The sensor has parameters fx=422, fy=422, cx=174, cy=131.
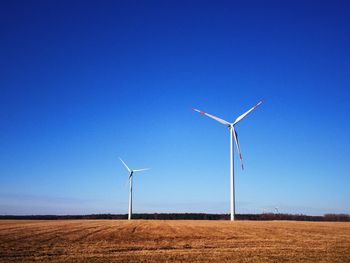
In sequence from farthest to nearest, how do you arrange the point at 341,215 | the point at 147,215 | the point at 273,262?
1. the point at 147,215
2. the point at 341,215
3. the point at 273,262

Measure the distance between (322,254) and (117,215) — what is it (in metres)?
160

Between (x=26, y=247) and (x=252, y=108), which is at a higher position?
(x=252, y=108)

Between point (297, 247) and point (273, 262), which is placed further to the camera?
point (297, 247)

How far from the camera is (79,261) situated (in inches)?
723

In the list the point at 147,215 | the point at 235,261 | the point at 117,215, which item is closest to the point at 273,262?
the point at 235,261

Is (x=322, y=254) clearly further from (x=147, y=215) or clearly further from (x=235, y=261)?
(x=147, y=215)

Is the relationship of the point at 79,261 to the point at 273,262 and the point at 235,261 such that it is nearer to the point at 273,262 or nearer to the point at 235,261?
the point at 235,261

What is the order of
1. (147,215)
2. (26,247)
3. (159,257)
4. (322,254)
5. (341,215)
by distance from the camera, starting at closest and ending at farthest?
(159,257), (322,254), (26,247), (341,215), (147,215)

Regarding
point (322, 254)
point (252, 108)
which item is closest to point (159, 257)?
point (322, 254)

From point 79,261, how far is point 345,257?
485 inches

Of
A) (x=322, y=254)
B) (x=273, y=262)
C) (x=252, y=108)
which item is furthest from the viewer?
(x=252, y=108)

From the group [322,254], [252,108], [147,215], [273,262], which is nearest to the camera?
[273,262]

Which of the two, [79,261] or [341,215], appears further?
[341,215]

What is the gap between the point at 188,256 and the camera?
20.0 metres
